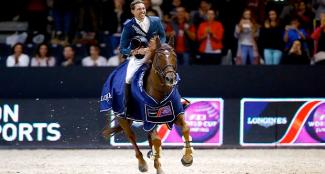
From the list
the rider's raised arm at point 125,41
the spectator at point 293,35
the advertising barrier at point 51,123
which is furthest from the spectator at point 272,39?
the rider's raised arm at point 125,41

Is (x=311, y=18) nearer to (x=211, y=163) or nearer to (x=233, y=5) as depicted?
(x=233, y=5)

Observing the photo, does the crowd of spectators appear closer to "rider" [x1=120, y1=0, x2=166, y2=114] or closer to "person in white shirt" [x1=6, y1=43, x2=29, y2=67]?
"person in white shirt" [x1=6, y1=43, x2=29, y2=67]

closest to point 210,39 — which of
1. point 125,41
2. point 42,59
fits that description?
point 42,59

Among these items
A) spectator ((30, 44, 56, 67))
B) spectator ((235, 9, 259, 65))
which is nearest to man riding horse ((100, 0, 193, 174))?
spectator ((30, 44, 56, 67))

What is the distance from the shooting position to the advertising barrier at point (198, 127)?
51.5 ft

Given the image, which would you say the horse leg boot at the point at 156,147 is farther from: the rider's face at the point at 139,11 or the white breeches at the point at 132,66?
the rider's face at the point at 139,11

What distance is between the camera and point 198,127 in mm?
15742

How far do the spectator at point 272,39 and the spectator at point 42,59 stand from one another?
13.7ft

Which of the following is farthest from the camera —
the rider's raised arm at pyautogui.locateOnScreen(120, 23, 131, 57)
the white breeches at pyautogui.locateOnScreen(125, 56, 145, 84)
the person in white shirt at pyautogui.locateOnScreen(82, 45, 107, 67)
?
the person in white shirt at pyautogui.locateOnScreen(82, 45, 107, 67)

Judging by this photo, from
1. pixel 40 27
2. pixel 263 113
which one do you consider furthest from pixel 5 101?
pixel 263 113

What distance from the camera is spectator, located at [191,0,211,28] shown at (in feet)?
57.2

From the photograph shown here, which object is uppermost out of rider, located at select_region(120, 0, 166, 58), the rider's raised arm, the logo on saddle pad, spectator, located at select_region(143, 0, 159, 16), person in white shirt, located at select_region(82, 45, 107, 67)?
rider, located at select_region(120, 0, 166, 58)

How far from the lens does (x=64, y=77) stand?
15742 millimetres

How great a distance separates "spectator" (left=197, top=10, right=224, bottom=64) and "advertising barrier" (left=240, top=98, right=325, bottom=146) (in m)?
1.57
